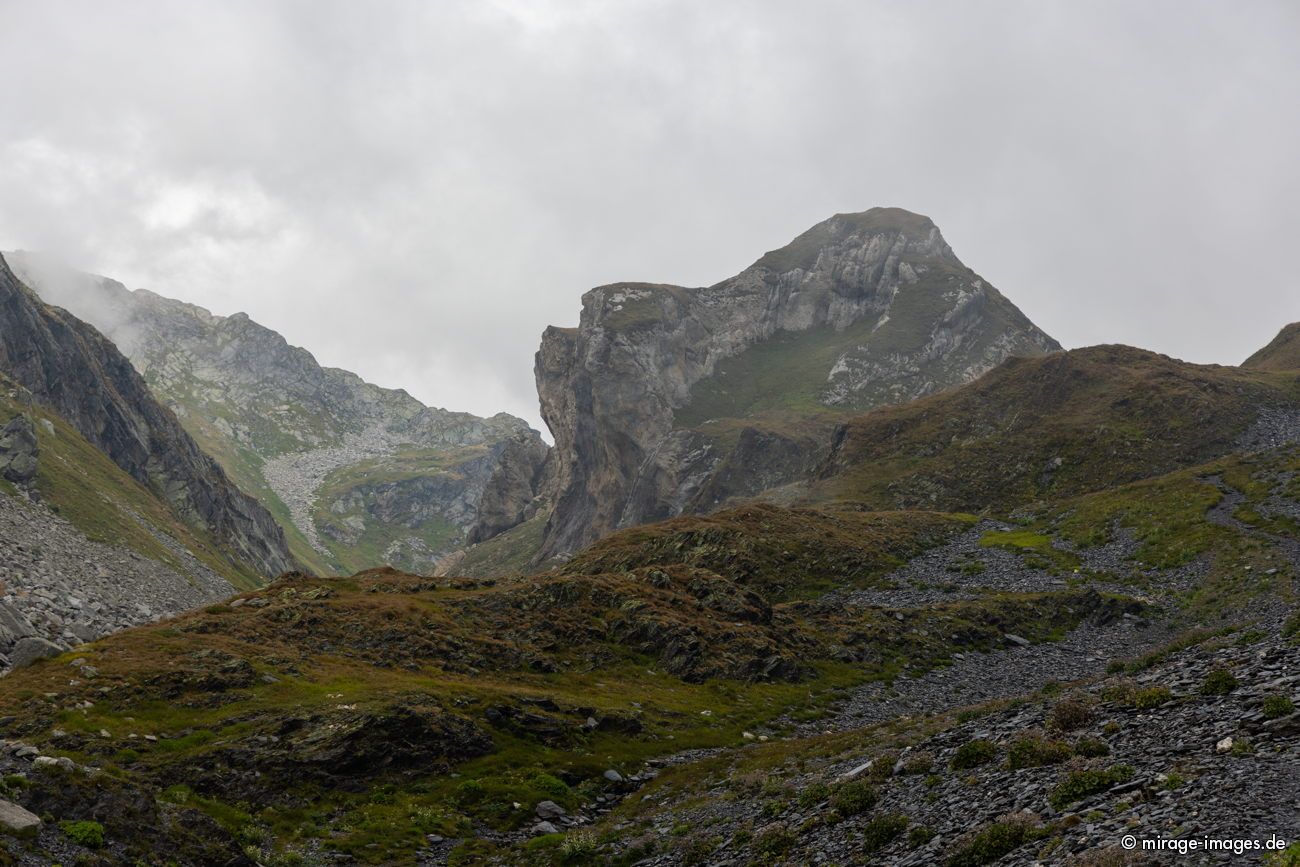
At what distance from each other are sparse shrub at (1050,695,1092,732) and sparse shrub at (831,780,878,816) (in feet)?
19.5

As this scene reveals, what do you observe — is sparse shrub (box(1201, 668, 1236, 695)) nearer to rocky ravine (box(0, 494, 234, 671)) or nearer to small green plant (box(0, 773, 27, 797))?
small green plant (box(0, 773, 27, 797))

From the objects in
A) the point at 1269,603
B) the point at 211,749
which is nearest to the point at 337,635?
the point at 211,749

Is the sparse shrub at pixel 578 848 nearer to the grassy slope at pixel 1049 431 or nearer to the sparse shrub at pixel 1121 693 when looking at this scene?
the sparse shrub at pixel 1121 693

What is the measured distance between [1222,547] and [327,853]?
76282 mm

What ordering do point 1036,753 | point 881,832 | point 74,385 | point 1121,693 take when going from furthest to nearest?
point 74,385 → point 1121,693 → point 1036,753 → point 881,832

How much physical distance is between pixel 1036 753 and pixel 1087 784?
3.69m

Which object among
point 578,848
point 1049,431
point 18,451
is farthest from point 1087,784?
point 18,451

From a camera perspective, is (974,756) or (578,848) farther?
(578,848)

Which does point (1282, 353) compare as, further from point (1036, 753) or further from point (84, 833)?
point (84, 833)

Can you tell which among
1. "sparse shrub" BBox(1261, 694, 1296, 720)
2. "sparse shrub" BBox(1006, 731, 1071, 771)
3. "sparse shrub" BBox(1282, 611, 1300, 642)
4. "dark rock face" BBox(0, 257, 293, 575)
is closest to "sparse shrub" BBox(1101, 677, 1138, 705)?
"sparse shrub" BBox(1006, 731, 1071, 771)

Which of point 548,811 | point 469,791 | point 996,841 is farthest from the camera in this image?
point 469,791

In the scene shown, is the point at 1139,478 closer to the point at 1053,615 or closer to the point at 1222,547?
the point at 1222,547

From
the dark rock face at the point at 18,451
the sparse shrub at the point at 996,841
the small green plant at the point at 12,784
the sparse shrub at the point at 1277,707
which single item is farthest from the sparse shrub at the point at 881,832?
the dark rock face at the point at 18,451

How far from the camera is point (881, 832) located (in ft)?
66.8
